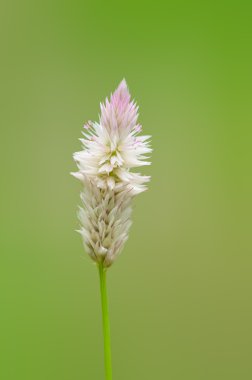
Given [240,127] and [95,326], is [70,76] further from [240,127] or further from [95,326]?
[95,326]

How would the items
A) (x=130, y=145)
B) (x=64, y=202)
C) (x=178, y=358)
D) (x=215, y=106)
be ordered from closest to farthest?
(x=130, y=145) → (x=178, y=358) → (x=64, y=202) → (x=215, y=106)

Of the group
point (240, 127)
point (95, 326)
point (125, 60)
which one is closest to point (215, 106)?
point (240, 127)

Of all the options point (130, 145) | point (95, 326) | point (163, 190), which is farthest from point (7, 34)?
point (130, 145)

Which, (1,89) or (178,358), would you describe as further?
(1,89)

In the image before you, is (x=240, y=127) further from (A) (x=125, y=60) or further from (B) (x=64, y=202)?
(B) (x=64, y=202)

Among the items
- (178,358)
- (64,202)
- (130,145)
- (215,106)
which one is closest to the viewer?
(130,145)

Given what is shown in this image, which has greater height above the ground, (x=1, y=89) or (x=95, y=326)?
(x=1, y=89)

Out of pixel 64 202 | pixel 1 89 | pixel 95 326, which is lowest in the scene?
pixel 95 326
